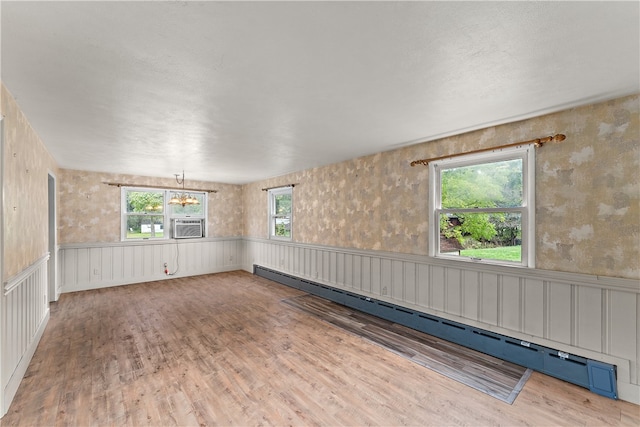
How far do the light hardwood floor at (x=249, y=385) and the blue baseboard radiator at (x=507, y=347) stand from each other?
0.11m

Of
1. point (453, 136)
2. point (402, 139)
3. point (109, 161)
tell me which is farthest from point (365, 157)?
point (109, 161)

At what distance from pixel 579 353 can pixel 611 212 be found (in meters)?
1.26

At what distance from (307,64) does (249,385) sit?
8.56ft

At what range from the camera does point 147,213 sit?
642 centimetres

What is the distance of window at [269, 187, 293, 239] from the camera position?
6265 mm

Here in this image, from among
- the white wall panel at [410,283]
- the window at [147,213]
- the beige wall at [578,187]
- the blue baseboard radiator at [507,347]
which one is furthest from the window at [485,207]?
the window at [147,213]

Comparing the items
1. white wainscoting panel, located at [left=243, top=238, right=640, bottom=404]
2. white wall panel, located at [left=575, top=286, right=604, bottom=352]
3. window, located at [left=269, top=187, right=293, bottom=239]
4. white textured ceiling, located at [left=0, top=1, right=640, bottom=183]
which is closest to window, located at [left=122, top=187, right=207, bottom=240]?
window, located at [left=269, top=187, right=293, bottom=239]

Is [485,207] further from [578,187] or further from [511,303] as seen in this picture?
[511,303]

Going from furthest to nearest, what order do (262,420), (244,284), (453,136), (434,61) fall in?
(244,284) < (453,136) < (262,420) < (434,61)

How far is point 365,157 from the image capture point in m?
4.40

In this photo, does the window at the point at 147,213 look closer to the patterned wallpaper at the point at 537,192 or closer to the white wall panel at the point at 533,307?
the patterned wallpaper at the point at 537,192

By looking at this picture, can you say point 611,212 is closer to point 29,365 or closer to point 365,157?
point 365,157

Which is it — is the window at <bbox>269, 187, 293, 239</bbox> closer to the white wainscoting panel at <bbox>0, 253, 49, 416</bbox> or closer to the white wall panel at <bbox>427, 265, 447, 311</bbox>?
the white wall panel at <bbox>427, 265, 447, 311</bbox>

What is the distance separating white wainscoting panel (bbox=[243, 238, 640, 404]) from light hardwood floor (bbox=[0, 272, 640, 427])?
0.37 m
